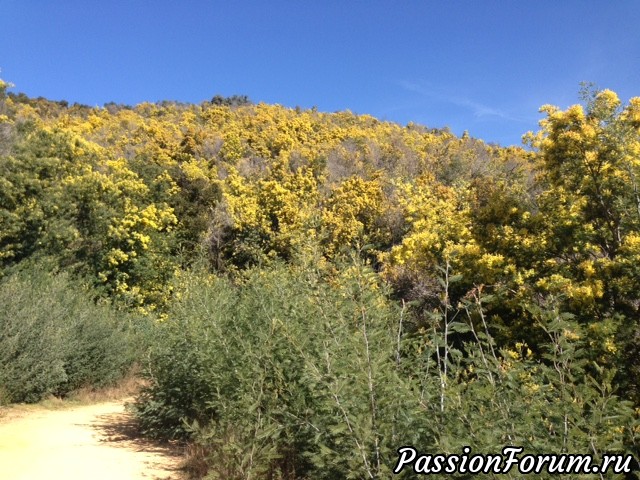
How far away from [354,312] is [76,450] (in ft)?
16.8

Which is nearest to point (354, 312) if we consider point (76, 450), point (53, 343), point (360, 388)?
point (360, 388)

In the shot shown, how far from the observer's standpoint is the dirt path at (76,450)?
5.75 meters

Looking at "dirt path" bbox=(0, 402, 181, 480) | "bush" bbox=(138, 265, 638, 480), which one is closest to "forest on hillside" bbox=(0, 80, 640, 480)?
"bush" bbox=(138, 265, 638, 480)

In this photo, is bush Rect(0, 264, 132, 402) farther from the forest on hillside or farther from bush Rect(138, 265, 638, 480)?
bush Rect(138, 265, 638, 480)

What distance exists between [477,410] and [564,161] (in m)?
5.52

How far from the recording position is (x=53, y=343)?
934 cm

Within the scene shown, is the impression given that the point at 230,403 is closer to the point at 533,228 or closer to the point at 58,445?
the point at 58,445

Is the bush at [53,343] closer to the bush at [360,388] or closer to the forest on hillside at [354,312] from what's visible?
the forest on hillside at [354,312]

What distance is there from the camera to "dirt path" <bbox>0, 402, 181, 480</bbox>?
5750 mm

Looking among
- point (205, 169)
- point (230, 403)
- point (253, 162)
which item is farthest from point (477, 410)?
point (253, 162)

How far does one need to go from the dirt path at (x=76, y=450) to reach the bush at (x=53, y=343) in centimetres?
62

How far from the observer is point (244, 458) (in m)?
4.01

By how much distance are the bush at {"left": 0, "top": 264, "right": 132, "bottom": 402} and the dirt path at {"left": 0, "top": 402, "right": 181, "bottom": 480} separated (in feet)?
2.03

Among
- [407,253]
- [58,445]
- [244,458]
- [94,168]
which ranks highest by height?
[94,168]
